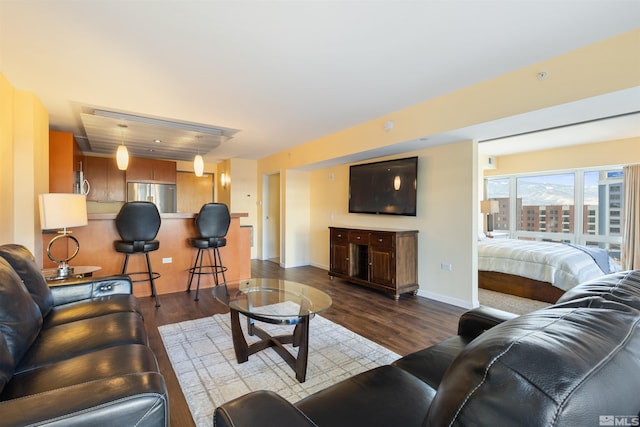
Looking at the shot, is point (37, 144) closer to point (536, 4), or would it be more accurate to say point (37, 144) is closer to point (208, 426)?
point (208, 426)

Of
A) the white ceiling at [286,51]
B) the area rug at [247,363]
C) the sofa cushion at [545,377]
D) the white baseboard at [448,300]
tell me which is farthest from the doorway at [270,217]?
the sofa cushion at [545,377]

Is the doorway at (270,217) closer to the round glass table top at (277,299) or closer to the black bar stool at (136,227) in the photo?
the black bar stool at (136,227)

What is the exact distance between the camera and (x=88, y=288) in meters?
2.25

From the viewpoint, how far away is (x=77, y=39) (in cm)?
215

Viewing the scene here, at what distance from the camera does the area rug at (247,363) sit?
6.12 ft

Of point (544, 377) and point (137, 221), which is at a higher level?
point (137, 221)

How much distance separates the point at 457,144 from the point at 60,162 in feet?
19.0

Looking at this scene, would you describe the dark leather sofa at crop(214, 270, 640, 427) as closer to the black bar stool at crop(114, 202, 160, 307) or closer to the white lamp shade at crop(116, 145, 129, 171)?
the black bar stool at crop(114, 202, 160, 307)

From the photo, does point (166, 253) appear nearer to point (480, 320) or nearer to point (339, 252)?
point (339, 252)

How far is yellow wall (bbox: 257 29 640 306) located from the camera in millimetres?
2221

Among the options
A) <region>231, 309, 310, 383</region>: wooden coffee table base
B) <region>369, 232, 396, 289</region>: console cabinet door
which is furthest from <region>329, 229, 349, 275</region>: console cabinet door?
<region>231, 309, 310, 383</region>: wooden coffee table base

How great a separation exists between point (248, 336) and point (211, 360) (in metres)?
0.46

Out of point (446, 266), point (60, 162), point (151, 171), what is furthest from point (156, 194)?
point (446, 266)

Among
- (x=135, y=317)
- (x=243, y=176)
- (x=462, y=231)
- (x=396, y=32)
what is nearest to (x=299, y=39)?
(x=396, y=32)
